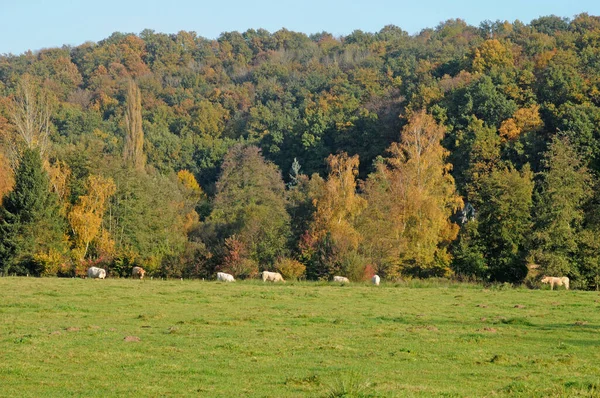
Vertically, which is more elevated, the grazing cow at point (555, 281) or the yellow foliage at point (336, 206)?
the yellow foliage at point (336, 206)

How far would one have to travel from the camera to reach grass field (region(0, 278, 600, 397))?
13102 millimetres

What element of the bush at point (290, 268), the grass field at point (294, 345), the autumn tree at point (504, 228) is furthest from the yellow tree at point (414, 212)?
the grass field at point (294, 345)

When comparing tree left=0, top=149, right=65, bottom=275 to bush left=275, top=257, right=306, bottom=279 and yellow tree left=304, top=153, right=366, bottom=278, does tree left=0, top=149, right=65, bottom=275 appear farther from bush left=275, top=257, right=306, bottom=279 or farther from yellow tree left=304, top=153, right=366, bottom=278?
yellow tree left=304, top=153, right=366, bottom=278

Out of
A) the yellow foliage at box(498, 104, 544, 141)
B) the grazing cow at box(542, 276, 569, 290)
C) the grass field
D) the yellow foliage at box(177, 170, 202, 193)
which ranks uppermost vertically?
the yellow foliage at box(498, 104, 544, 141)

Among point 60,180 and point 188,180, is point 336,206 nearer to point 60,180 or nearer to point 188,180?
point 60,180

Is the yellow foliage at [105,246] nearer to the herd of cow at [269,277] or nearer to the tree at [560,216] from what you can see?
the herd of cow at [269,277]

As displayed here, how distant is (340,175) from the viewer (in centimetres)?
5391

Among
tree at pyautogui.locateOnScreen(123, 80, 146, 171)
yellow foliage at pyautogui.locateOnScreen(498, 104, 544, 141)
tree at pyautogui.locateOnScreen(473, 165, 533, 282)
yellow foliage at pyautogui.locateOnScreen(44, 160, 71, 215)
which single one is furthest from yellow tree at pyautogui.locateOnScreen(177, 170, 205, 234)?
yellow foliage at pyautogui.locateOnScreen(498, 104, 544, 141)

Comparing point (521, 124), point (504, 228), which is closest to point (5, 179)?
point (504, 228)

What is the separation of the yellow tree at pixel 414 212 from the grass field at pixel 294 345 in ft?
58.2

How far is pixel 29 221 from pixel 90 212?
4.27 m

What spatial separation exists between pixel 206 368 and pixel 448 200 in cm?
4155

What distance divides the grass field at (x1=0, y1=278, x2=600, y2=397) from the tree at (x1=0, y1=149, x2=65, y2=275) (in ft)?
60.0

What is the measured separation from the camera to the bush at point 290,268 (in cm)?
4711
